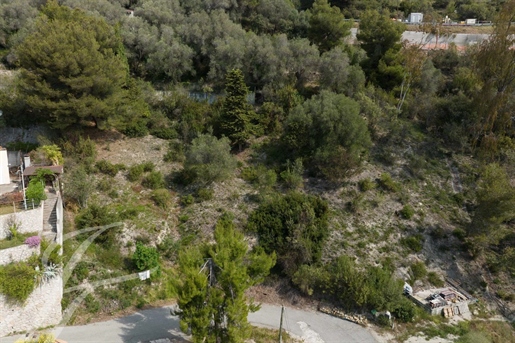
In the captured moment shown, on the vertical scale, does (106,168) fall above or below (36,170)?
below

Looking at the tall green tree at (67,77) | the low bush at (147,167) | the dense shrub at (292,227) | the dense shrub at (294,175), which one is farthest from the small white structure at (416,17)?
the low bush at (147,167)

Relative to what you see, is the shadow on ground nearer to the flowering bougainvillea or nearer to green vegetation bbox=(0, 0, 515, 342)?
green vegetation bbox=(0, 0, 515, 342)

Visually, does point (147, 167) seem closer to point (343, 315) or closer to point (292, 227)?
point (292, 227)

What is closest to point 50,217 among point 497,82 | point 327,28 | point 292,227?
point 292,227

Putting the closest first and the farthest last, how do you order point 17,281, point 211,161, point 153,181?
point 17,281, point 211,161, point 153,181

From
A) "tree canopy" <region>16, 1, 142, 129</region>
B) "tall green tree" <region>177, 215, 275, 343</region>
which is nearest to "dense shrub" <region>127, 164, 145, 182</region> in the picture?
"tree canopy" <region>16, 1, 142, 129</region>

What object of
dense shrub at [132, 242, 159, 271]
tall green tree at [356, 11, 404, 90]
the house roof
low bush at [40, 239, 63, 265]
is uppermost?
tall green tree at [356, 11, 404, 90]

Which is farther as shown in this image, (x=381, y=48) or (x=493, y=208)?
(x=381, y=48)
